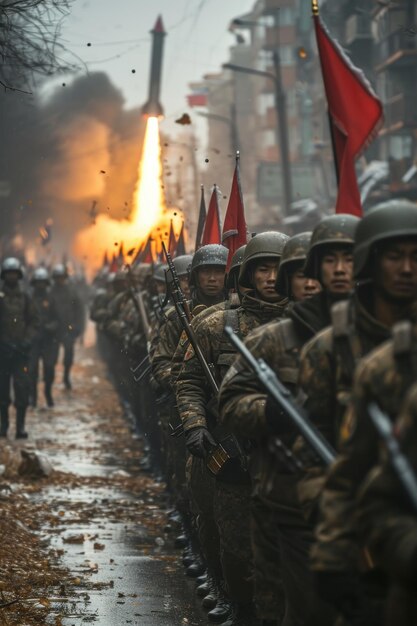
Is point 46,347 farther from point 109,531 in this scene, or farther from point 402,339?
point 402,339

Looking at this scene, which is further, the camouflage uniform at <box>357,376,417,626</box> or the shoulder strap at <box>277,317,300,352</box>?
the shoulder strap at <box>277,317,300,352</box>

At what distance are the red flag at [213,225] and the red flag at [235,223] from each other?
131cm

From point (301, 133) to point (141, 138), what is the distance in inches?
932

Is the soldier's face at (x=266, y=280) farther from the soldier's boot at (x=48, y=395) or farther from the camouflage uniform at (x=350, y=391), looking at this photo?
the soldier's boot at (x=48, y=395)

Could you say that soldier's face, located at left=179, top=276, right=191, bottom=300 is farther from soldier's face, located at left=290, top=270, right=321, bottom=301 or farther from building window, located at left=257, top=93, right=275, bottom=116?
building window, located at left=257, top=93, right=275, bottom=116

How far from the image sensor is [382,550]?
4.19 metres

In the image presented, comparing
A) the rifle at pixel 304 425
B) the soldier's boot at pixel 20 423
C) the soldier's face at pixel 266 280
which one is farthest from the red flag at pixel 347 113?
the soldier's boot at pixel 20 423

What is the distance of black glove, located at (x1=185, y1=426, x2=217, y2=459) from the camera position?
849cm

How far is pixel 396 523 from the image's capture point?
4.11m

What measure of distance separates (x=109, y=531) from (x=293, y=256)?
17.1ft

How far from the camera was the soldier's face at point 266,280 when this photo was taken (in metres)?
8.16

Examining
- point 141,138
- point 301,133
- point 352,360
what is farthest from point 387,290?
point 301,133

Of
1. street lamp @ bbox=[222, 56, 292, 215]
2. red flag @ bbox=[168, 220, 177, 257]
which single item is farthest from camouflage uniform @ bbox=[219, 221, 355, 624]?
street lamp @ bbox=[222, 56, 292, 215]

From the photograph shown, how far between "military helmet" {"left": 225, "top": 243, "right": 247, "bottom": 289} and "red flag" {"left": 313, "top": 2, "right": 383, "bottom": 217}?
111 cm
